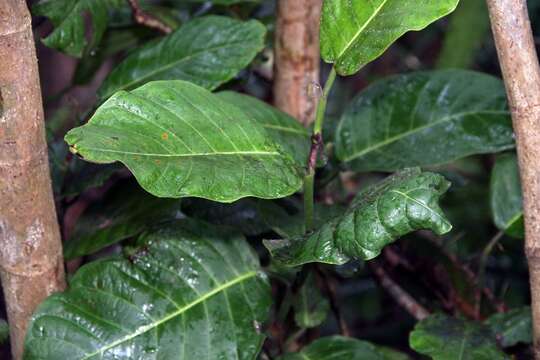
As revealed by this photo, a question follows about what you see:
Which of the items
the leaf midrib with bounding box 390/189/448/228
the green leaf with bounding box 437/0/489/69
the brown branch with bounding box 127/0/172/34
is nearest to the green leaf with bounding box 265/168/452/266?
the leaf midrib with bounding box 390/189/448/228

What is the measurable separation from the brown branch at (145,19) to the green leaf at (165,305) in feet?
1.36

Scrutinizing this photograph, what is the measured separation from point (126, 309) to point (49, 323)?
9cm

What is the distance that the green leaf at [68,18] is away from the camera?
108 centimetres

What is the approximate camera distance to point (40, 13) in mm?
1069

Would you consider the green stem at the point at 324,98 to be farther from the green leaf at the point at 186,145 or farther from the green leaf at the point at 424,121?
the green leaf at the point at 424,121

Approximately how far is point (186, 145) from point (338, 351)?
0.42 m

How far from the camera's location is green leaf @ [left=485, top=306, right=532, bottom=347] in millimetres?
1109

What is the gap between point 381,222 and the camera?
80cm

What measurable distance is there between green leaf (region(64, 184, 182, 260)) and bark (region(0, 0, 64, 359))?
0.30 feet

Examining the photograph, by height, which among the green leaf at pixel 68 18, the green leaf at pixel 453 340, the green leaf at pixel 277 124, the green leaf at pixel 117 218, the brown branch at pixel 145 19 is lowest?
the green leaf at pixel 453 340

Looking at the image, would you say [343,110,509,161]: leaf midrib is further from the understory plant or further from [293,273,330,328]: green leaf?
[293,273,330,328]: green leaf

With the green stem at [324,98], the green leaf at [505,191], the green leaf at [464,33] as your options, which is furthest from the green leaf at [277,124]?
the green leaf at [464,33]

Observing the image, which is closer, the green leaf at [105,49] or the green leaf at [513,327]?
the green leaf at [513,327]

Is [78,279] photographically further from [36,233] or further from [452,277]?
[452,277]
